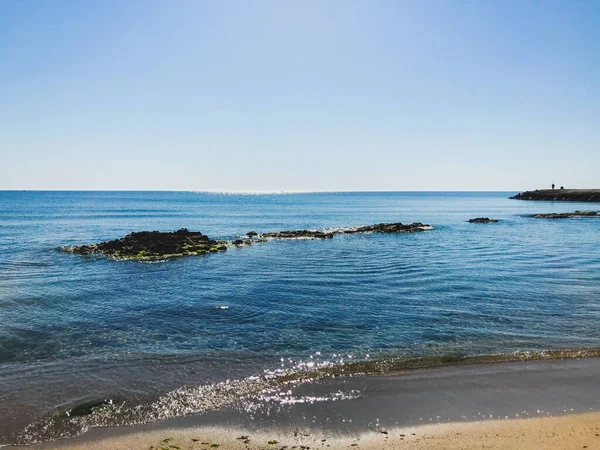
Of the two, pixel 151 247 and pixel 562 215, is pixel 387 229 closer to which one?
pixel 151 247

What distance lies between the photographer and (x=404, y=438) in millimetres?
10508

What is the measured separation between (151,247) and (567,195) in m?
160

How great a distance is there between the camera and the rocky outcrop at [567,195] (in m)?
140

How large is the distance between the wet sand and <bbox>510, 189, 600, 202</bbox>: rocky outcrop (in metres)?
153

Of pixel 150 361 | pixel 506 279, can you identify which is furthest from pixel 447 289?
pixel 150 361

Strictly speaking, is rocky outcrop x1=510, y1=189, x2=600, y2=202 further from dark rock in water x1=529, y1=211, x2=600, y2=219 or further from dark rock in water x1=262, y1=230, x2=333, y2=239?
dark rock in water x1=262, y1=230, x2=333, y2=239

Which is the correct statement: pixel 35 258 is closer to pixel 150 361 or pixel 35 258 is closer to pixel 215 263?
pixel 215 263

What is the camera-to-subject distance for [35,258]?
131 feet

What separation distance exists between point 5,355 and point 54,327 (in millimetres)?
3386

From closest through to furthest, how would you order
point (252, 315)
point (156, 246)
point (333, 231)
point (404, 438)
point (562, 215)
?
1. point (404, 438)
2. point (252, 315)
3. point (156, 246)
4. point (333, 231)
5. point (562, 215)

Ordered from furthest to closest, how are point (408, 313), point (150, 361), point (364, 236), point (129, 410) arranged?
point (364, 236) → point (408, 313) → point (150, 361) → point (129, 410)

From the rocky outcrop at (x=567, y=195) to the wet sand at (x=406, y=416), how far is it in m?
153

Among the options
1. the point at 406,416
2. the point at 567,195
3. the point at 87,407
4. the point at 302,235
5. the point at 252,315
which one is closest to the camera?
the point at 406,416

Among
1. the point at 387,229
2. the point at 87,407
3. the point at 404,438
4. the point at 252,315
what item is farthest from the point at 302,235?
the point at 404,438
